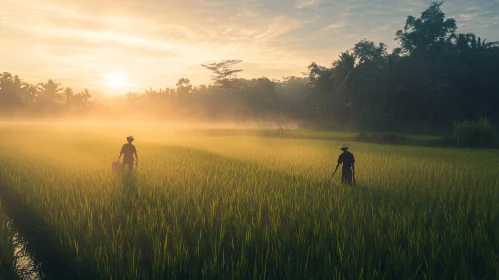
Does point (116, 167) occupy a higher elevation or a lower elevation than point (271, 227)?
higher

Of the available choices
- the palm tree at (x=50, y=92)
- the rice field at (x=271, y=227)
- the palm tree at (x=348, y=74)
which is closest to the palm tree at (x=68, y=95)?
the palm tree at (x=50, y=92)

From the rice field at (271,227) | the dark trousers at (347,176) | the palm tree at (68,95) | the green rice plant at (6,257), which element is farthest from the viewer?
the palm tree at (68,95)

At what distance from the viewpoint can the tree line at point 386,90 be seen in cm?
3105

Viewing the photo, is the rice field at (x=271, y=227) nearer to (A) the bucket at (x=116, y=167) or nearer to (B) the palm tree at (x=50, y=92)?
(A) the bucket at (x=116, y=167)

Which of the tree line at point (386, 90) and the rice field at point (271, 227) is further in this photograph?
the tree line at point (386, 90)

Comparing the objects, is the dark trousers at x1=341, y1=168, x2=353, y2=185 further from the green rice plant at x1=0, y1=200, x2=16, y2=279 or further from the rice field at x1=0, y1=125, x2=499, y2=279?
the green rice plant at x1=0, y1=200, x2=16, y2=279

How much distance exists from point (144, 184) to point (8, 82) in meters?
58.3

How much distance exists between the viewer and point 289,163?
487 inches

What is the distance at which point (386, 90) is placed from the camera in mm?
36094

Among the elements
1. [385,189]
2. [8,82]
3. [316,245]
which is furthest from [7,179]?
[8,82]

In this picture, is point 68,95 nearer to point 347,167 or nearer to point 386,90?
point 386,90

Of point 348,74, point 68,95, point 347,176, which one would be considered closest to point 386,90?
point 348,74

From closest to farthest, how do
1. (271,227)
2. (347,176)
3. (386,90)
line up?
(271,227), (347,176), (386,90)

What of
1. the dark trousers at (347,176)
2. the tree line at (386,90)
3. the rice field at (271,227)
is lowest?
the rice field at (271,227)
